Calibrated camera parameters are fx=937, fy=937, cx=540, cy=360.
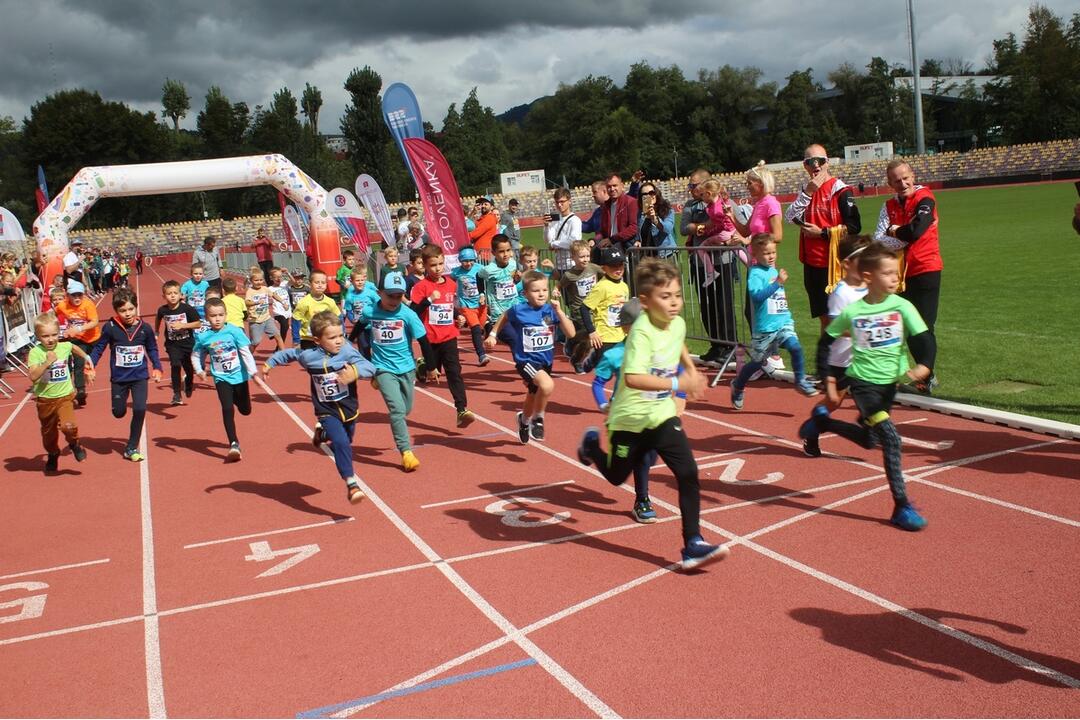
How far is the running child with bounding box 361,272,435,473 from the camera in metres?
8.77

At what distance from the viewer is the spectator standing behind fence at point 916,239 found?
8.98 m

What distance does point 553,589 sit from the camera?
5.60 metres

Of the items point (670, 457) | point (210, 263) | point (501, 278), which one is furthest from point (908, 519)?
point (210, 263)

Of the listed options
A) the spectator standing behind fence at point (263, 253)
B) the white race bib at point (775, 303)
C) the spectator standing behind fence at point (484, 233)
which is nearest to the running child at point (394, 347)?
the white race bib at point (775, 303)

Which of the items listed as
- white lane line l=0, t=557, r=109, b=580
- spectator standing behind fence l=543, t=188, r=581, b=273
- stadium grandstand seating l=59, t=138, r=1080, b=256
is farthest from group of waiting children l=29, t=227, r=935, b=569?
stadium grandstand seating l=59, t=138, r=1080, b=256

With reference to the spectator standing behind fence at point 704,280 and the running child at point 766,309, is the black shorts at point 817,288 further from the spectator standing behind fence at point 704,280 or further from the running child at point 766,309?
the spectator standing behind fence at point 704,280

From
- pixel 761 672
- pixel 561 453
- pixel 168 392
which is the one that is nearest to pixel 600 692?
pixel 761 672

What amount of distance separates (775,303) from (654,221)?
3.84 metres

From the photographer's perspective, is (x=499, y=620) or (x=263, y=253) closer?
(x=499, y=620)

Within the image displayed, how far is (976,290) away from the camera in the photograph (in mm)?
16562

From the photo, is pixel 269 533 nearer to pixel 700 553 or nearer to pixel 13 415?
pixel 700 553

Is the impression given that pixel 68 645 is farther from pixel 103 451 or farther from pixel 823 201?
pixel 823 201

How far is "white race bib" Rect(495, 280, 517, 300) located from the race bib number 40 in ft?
28.6

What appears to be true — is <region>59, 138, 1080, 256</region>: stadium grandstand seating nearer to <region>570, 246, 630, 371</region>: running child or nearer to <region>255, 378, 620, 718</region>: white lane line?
<region>570, 246, 630, 371</region>: running child
